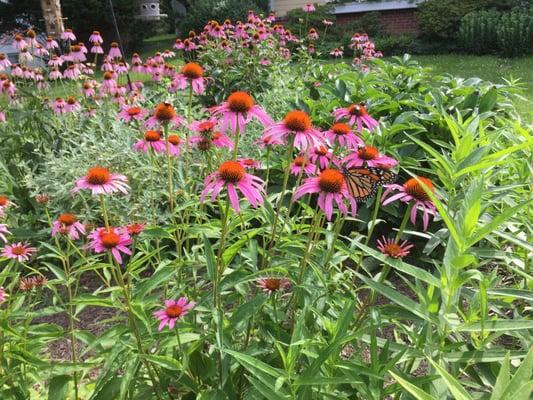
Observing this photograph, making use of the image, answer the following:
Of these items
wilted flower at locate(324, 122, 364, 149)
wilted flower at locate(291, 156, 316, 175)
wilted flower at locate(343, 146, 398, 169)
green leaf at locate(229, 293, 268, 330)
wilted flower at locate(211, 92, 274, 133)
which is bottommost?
green leaf at locate(229, 293, 268, 330)

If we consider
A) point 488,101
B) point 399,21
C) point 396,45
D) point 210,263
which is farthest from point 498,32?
point 210,263

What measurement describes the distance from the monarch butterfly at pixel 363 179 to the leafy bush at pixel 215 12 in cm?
1331

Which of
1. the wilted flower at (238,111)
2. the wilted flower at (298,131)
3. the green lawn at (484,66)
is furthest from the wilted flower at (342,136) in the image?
the green lawn at (484,66)

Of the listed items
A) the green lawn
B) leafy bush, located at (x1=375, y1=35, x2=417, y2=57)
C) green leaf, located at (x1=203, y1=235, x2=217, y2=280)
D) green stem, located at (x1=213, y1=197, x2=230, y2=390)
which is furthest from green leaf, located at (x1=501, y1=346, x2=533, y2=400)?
leafy bush, located at (x1=375, y1=35, x2=417, y2=57)

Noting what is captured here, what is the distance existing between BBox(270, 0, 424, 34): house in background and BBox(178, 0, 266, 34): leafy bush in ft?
8.60

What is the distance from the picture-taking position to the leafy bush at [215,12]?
1389 centimetres

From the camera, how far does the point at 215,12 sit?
13852mm

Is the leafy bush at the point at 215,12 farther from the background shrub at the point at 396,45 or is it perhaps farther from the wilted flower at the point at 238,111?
the wilted flower at the point at 238,111

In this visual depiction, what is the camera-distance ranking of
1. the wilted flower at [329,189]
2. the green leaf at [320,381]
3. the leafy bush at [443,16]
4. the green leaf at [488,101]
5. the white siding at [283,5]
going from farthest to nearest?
1. the white siding at [283,5]
2. the leafy bush at [443,16]
3. the green leaf at [488,101]
4. the wilted flower at [329,189]
5. the green leaf at [320,381]

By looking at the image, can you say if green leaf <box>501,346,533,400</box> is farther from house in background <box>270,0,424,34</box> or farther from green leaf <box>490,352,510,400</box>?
house in background <box>270,0,424,34</box>

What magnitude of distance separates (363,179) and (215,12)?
13600 mm

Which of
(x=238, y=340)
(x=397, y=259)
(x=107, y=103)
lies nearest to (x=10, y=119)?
(x=107, y=103)

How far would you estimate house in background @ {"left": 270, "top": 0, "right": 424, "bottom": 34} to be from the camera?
13.5 meters

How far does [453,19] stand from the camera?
11.8 metres
